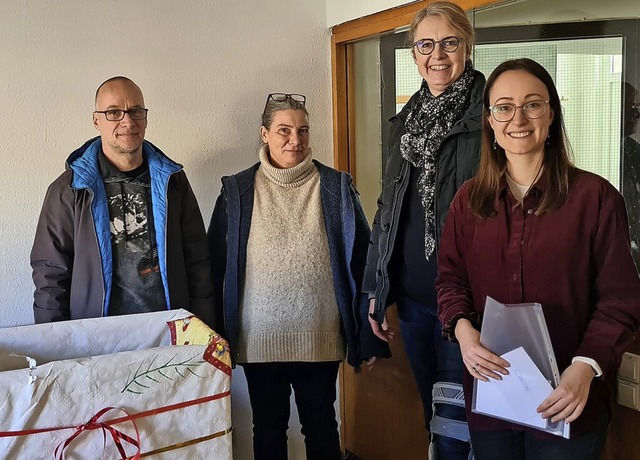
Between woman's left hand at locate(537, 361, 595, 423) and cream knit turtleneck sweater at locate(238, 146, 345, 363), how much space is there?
0.84 meters

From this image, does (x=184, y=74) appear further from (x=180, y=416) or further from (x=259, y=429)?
(x=180, y=416)

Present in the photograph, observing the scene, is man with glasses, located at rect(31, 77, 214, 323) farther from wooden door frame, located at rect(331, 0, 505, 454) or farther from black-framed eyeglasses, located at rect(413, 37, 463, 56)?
wooden door frame, located at rect(331, 0, 505, 454)

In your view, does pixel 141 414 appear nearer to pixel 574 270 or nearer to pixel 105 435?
pixel 105 435

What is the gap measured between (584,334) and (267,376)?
101 centimetres

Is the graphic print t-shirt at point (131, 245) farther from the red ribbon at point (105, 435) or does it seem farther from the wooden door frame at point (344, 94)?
the wooden door frame at point (344, 94)

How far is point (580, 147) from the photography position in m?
1.77

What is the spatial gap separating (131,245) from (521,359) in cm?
103

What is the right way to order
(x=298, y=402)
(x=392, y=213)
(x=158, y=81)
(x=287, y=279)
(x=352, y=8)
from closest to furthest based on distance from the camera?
(x=392, y=213) → (x=287, y=279) → (x=298, y=402) → (x=158, y=81) → (x=352, y=8)

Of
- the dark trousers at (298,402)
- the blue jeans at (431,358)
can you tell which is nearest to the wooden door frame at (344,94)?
the dark trousers at (298,402)

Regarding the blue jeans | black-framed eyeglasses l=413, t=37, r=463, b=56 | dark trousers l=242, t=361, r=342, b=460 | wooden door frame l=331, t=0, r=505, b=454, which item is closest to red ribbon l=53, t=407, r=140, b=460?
the blue jeans

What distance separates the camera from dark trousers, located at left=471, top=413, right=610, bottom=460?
1208 millimetres

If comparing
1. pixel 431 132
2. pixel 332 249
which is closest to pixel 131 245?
pixel 332 249

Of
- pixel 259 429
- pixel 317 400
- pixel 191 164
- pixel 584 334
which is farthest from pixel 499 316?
pixel 191 164

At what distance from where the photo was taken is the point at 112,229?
172cm
